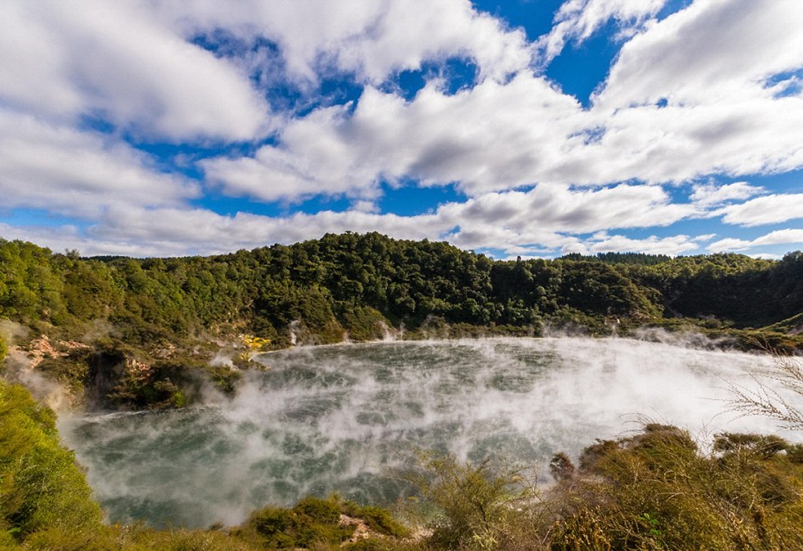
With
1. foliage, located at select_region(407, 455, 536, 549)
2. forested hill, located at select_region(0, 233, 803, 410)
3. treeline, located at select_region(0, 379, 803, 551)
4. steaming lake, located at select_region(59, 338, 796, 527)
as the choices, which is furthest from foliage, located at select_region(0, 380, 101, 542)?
forested hill, located at select_region(0, 233, 803, 410)

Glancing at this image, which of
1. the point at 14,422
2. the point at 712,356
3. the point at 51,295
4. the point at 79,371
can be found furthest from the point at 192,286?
the point at 712,356

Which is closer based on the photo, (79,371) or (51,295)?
(79,371)

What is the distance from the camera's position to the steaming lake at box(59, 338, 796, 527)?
18.0m

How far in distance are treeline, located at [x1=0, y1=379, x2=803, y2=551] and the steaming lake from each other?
317 cm

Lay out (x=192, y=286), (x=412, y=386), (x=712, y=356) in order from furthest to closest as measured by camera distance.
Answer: (x=192, y=286) → (x=712, y=356) → (x=412, y=386)

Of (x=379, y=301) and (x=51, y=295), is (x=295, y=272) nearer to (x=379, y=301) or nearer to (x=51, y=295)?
(x=379, y=301)

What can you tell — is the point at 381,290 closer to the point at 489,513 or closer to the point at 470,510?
the point at 470,510

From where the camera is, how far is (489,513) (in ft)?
31.0

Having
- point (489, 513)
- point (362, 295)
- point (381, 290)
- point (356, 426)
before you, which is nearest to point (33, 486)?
point (489, 513)

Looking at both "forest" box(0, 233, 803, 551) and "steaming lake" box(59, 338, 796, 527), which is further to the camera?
"steaming lake" box(59, 338, 796, 527)

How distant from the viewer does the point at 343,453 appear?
21.4 m

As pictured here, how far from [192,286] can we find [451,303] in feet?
170

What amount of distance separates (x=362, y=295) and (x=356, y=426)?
5227 cm

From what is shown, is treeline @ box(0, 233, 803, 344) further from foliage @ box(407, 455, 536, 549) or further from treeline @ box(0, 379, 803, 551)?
foliage @ box(407, 455, 536, 549)
